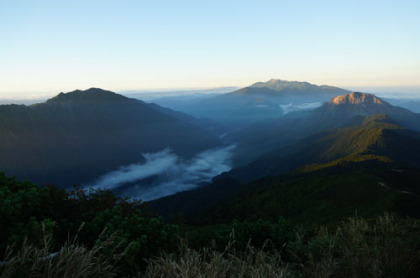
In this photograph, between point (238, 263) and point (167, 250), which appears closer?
point (238, 263)

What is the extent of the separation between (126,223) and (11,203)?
528cm

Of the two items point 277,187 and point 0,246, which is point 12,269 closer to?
point 0,246

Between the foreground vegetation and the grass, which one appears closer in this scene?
the grass

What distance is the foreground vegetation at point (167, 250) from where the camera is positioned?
687cm

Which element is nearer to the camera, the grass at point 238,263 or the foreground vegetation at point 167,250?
the grass at point 238,263

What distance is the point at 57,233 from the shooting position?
13281 mm

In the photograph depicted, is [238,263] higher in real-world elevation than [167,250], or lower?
higher

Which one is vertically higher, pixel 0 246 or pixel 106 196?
pixel 0 246

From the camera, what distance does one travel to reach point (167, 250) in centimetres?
1245

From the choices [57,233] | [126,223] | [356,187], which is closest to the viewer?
[57,233]

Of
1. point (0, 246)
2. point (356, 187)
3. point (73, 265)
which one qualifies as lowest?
point (356, 187)

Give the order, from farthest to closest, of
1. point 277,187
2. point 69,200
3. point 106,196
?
point 277,187 < point 106,196 < point 69,200

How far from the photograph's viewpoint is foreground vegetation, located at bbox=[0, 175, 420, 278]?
6.87 meters

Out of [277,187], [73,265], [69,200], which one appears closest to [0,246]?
[73,265]
